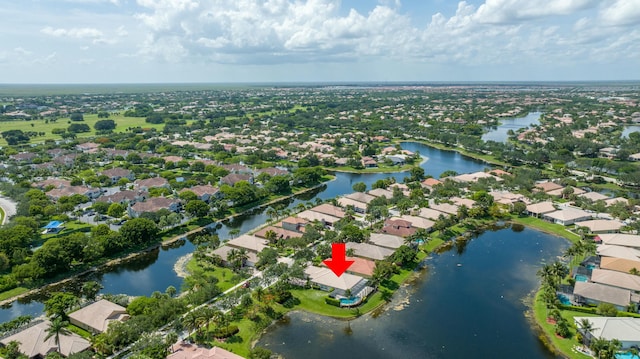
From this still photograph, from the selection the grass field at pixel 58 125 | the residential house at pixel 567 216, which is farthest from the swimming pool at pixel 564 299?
the grass field at pixel 58 125

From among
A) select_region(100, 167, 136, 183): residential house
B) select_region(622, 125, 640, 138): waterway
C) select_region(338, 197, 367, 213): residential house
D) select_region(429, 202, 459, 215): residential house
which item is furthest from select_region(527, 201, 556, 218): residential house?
select_region(622, 125, 640, 138): waterway

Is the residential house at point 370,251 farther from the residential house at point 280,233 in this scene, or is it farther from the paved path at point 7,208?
the paved path at point 7,208

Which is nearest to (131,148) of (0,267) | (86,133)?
(86,133)

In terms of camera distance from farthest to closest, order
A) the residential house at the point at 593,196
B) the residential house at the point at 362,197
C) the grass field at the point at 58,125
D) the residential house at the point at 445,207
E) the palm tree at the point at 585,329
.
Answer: the grass field at the point at 58,125
the residential house at the point at 593,196
the residential house at the point at 362,197
the residential house at the point at 445,207
the palm tree at the point at 585,329

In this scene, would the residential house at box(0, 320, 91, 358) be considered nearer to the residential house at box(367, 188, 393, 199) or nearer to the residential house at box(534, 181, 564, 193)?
the residential house at box(367, 188, 393, 199)

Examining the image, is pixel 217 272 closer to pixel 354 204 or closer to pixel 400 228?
pixel 400 228
